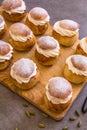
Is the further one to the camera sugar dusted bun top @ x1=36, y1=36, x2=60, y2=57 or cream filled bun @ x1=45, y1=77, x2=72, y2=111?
sugar dusted bun top @ x1=36, y1=36, x2=60, y2=57

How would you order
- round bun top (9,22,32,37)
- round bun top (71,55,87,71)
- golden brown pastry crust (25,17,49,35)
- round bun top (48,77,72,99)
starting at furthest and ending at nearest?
golden brown pastry crust (25,17,49,35) < round bun top (9,22,32,37) < round bun top (71,55,87,71) < round bun top (48,77,72,99)

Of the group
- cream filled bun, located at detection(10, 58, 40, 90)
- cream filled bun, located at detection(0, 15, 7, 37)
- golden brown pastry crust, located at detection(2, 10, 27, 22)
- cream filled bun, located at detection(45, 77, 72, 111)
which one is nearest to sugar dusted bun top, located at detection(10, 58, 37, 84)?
cream filled bun, located at detection(10, 58, 40, 90)

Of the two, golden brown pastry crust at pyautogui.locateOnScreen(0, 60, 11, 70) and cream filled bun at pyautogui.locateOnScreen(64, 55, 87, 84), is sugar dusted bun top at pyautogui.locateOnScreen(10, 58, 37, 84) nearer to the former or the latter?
golden brown pastry crust at pyautogui.locateOnScreen(0, 60, 11, 70)

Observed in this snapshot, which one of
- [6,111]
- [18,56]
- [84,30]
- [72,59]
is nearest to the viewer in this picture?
[6,111]

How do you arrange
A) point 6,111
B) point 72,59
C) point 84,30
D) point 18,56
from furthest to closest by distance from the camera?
point 84,30 < point 18,56 < point 72,59 < point 6,111

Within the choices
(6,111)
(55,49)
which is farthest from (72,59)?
(6,111)

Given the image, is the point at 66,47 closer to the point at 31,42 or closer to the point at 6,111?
the point at 31,42

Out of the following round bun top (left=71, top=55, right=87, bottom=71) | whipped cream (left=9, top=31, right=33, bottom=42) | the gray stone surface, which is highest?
whipped cream (left=9, top=31, right=33, bottom=42)
